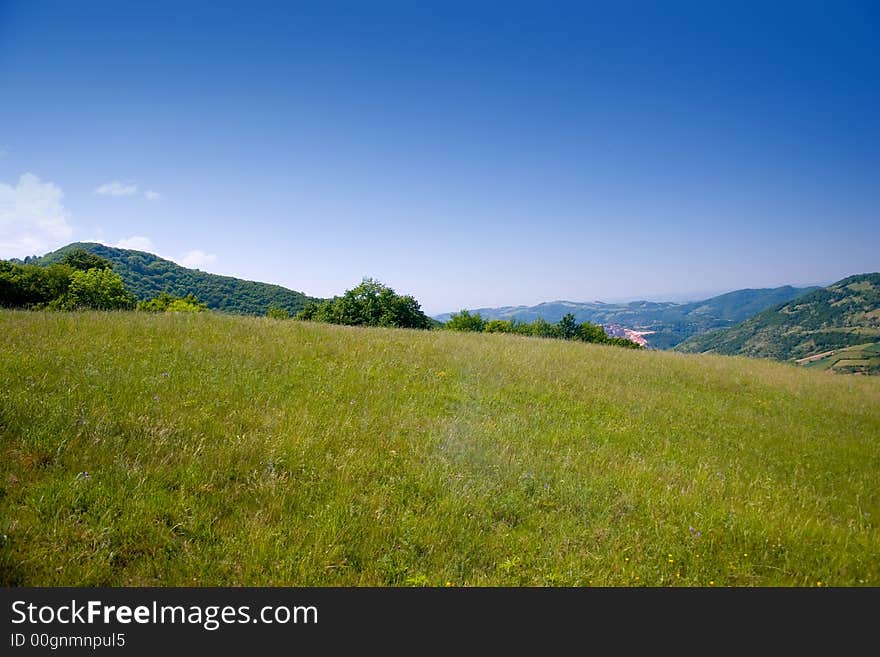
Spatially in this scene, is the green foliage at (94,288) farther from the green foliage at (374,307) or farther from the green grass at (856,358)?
the green grass at (856,358)

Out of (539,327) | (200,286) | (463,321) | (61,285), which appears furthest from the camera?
(200,286)

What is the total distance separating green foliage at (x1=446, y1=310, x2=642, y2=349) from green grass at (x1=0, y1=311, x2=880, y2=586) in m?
50.7

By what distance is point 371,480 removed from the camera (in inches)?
177

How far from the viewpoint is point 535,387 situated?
955cm

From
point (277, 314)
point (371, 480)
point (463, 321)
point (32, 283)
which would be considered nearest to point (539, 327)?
point (463, 321)

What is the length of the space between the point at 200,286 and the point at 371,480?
137m

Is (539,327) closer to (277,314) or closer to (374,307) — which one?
(374,307)

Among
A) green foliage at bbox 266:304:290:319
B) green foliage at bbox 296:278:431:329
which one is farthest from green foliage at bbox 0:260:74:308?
green foliage at bbox 296:278:431:329

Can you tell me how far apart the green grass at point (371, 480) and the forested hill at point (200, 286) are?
332 ft

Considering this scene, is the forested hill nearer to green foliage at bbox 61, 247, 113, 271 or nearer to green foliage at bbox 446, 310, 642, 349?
green foliage at bbox 61, 247, 113, 271

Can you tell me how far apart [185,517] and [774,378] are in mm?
19350

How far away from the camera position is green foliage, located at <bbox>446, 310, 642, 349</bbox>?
66.1m
